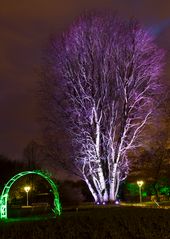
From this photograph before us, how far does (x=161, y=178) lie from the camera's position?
47.9m

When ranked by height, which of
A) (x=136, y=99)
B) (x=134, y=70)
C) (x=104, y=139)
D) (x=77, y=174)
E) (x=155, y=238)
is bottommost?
(x=155, y=238)

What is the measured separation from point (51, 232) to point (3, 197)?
12.0 m

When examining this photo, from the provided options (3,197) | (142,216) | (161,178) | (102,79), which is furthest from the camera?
(161,178)

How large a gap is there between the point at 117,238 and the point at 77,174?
897 inches

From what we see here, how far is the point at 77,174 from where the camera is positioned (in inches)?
1247

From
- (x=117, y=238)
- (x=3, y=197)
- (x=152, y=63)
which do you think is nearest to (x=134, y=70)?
(x=152, y=63)

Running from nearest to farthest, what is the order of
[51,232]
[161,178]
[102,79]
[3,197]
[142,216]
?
[51,232]
[142,216]
[3,197]
[102,79]
[161,178]

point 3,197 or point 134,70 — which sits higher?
point 134,70

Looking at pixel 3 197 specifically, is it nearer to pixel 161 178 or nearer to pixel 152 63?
pixel 152 63

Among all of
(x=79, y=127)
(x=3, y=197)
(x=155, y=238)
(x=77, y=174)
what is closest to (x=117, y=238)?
(x=155, y=238)

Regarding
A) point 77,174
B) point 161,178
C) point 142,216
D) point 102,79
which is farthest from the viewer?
point 161,178

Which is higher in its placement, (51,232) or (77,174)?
(77,174)

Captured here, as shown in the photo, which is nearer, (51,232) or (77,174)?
(51,232)

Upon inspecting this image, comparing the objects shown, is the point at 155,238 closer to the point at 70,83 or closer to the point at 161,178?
the point at 70,83
